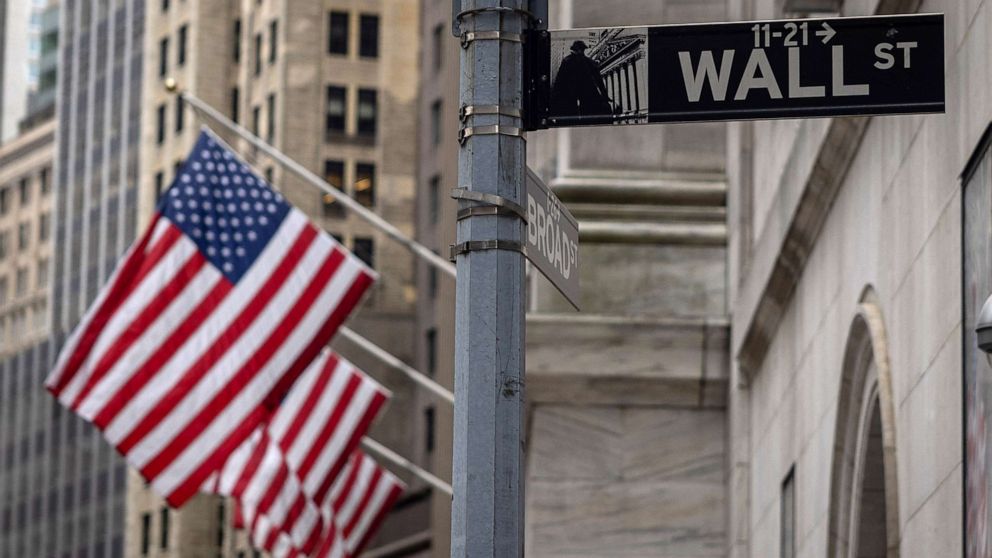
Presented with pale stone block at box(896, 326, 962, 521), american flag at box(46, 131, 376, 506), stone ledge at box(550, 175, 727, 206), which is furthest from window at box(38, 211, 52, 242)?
pale stone block at box(896, 326, 962, 521)

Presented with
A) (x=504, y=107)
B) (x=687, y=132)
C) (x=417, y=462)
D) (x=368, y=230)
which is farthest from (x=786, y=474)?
(x=368, y=230)

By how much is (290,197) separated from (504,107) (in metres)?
87.3

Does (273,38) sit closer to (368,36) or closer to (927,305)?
(368,36)

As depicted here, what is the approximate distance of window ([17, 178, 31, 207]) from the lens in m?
131

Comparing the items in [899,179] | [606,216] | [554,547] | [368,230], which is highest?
[368,230]

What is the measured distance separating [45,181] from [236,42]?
28.6 m

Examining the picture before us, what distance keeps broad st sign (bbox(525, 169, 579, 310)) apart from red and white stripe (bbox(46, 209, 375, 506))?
14.5 m

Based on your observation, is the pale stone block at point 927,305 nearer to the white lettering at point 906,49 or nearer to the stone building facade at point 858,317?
the stone building facade at point 858,317

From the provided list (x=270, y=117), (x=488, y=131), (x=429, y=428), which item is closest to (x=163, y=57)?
(x=270, y=117)

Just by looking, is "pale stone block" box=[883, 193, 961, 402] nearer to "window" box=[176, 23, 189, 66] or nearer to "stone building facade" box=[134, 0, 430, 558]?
"stone building facade" box=[134, 0, 430, 558]

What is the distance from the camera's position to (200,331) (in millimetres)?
22359

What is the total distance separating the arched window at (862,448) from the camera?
12.6 metres

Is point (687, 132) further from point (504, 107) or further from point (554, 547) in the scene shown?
point (504, 107)

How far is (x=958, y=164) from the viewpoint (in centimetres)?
1001
